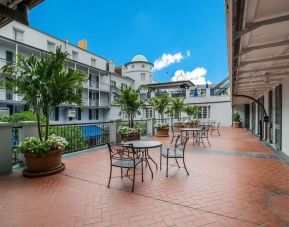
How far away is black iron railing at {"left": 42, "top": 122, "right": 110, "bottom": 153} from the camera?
746cm

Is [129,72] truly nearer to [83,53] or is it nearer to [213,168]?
[83,53]

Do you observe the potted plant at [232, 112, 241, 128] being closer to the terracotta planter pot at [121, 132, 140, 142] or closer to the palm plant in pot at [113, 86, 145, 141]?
the palm plant in pot at [113, 86, 145, 141]

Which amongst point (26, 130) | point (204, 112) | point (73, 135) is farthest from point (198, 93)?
point (26, 130)

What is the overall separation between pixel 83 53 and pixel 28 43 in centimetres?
688

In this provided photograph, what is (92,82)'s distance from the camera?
24859 mm

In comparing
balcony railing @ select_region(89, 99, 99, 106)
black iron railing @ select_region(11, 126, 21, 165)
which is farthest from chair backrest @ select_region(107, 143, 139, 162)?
balcony railing @ select_region(89, 99, 99, 106)

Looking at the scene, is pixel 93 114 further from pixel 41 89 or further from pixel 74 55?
pixel 41 89

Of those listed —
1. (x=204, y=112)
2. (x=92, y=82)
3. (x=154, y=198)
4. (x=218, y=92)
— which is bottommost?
(x=154, y=198)

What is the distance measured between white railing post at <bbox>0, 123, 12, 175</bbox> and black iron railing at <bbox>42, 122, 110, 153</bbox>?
2.21 metres

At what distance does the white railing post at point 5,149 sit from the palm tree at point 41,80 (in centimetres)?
71

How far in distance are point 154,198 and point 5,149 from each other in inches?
138

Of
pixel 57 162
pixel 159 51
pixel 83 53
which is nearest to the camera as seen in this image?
pixel 57 162

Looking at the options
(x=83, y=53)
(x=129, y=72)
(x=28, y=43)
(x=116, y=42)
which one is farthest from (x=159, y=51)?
(x=28, y=43)

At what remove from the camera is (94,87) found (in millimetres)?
24875
